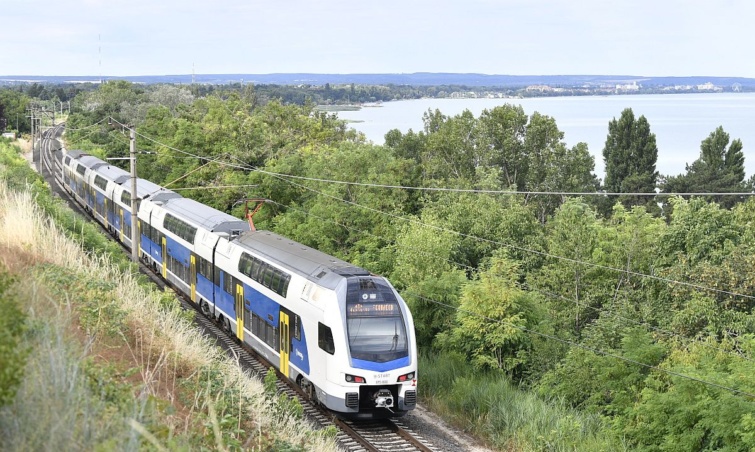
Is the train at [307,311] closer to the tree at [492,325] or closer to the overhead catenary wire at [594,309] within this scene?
the tree at [492,325]

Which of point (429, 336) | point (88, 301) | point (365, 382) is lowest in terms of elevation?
point (429, 336)

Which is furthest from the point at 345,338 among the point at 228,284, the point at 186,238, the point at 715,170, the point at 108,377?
Result: the point at 715,170

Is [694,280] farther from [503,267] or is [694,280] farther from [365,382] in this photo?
[365,382]

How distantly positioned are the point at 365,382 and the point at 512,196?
2673 cm

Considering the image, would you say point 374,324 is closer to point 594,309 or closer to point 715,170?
point 594,309

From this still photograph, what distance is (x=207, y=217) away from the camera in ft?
93.8

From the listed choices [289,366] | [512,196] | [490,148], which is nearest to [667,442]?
[289,366]

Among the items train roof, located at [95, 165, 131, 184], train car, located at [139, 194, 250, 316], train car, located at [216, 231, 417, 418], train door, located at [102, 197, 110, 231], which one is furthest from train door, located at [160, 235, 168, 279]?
train car, located at [216, 231, 417, 418]

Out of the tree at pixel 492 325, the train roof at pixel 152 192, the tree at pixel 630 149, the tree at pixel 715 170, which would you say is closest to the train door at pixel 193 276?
the train roof at pixel 152 192

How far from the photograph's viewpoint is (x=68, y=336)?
8.41 metres

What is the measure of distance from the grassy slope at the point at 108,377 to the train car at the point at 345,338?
3.14 meters

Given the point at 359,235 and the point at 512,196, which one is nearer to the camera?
the point at 359,235

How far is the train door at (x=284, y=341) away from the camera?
2044 centimetres

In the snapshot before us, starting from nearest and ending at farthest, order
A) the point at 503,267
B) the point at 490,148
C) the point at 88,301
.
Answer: the point at 88,301 → the point at 503,267 → the point at 490,148
